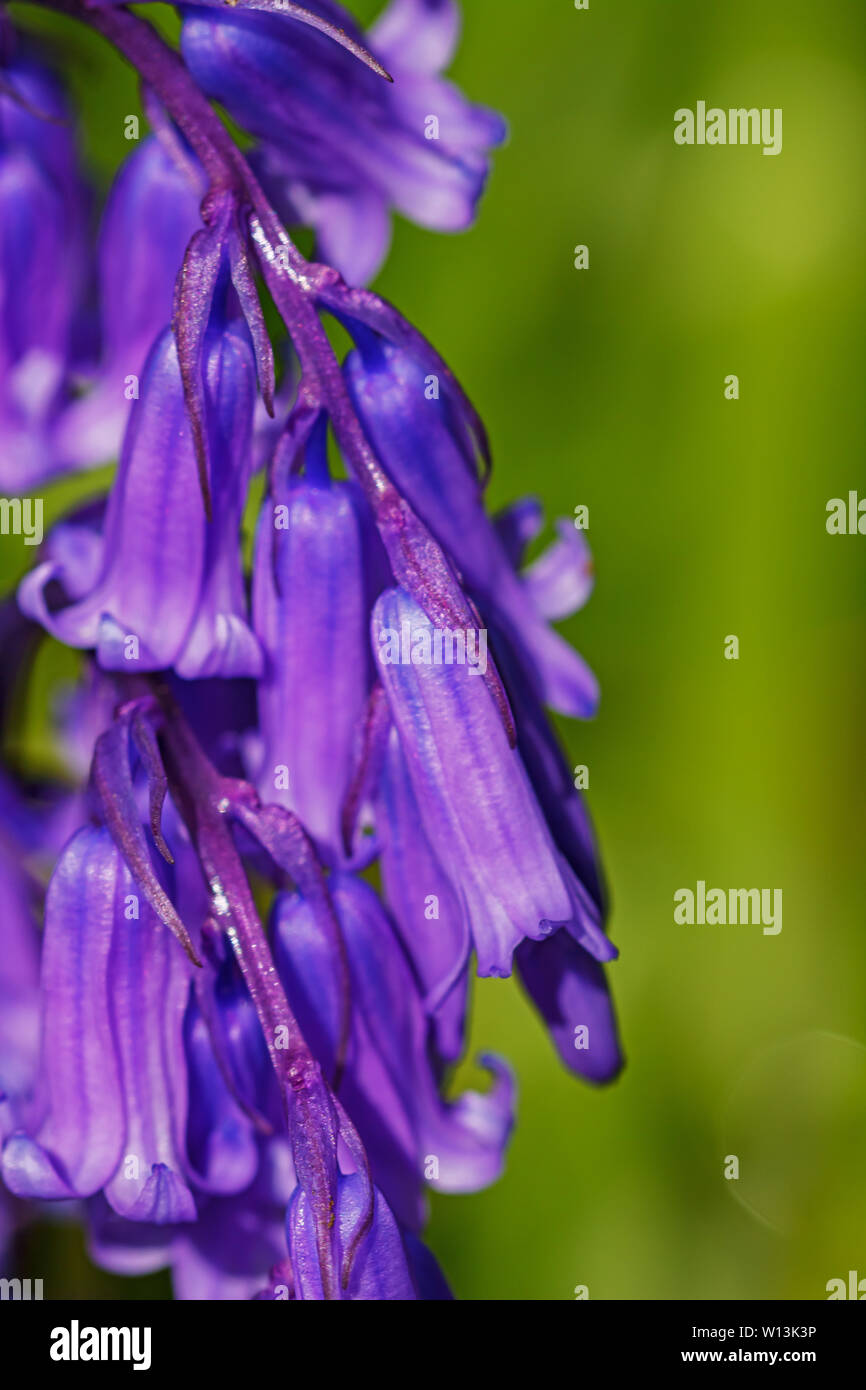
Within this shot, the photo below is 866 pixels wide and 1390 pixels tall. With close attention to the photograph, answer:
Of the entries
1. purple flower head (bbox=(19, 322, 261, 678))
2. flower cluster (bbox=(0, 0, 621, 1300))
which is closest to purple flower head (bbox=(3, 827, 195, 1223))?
flower cluster (bbox=(0, 0, 621, 1300))

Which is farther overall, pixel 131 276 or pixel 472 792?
pixel 131 276

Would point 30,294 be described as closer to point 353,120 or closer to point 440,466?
point 353,120

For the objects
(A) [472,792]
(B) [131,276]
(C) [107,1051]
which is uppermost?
(B) [131,276]

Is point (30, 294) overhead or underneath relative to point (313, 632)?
overhead

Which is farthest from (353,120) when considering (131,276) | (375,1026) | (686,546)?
(686,546)

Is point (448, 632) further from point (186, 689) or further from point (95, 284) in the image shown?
point (95, 284)

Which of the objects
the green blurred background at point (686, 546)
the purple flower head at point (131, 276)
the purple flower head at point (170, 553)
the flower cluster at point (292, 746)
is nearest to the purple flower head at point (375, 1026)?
the flower cluster at point (292, 746)
